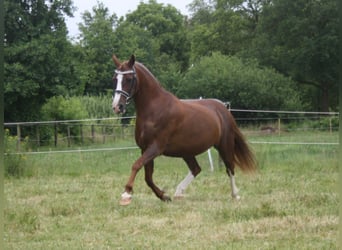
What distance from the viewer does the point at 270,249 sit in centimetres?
362

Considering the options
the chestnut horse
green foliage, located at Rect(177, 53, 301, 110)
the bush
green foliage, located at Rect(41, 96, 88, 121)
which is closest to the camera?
the chestnut horse

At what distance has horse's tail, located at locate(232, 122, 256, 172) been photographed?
721 cm

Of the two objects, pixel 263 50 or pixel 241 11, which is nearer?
pixel 263 50

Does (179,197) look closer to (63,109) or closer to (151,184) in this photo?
(151,184)

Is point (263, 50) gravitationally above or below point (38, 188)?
above

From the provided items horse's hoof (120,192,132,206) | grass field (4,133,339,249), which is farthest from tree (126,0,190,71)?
horse's hoof (120,192,132,206)

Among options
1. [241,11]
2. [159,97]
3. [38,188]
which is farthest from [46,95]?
[241,11]

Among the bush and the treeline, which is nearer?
the treeline

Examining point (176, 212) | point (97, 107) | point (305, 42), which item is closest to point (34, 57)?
point (97, 107)

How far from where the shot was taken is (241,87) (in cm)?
3048

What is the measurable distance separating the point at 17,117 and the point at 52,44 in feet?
12.4

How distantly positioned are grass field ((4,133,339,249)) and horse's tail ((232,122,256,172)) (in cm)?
33

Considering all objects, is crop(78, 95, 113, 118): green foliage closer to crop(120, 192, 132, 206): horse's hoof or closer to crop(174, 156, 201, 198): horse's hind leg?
crop(174, 156, 201, 198): horse's hind leg

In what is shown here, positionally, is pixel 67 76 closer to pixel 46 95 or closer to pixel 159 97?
pixel 46 95
